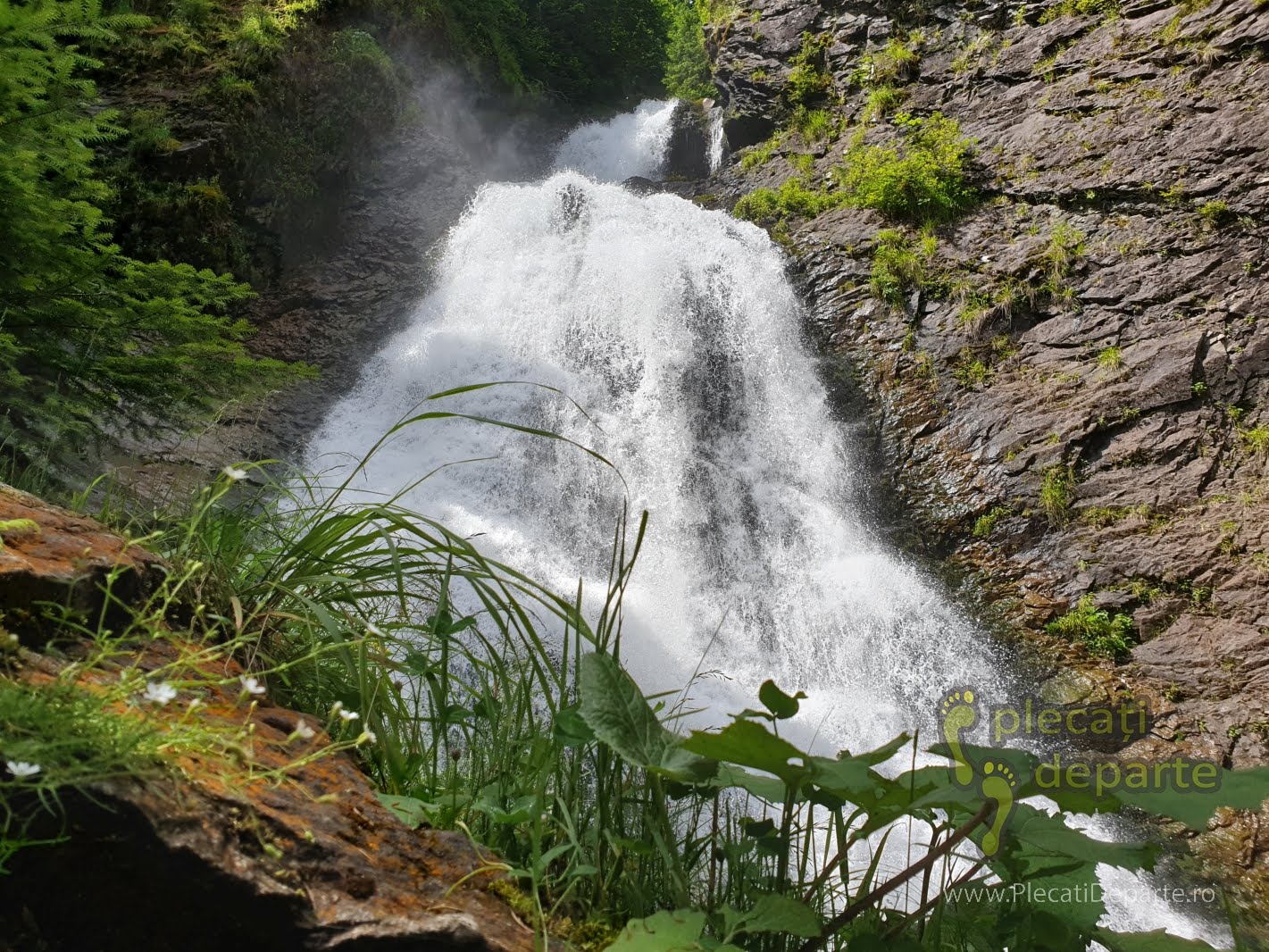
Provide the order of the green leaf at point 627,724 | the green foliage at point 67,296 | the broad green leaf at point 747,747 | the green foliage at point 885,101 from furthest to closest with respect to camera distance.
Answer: the green foliage at point 885,101, the green foliage at point 67,296, the green leaf at point 627,724, the broad green leaf at point 747,747

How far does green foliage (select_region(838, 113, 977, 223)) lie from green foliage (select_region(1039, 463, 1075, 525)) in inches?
140

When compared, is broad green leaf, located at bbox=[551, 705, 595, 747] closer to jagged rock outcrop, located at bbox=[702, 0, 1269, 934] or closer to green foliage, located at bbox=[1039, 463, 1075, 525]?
jagged rock outcrop, located at bbox=[702, 0, 1269, 934]

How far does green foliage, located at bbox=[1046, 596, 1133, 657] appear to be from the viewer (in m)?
6.05

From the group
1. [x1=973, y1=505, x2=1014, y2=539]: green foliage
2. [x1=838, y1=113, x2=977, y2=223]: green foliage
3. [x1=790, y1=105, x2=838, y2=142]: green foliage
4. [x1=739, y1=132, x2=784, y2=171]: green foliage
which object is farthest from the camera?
[x1=739, y1=132, x2=784, y2=171]: green foliage

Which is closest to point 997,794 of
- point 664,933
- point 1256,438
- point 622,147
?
point 664,933

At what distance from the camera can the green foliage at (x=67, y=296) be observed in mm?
2730

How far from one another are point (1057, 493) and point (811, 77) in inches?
310

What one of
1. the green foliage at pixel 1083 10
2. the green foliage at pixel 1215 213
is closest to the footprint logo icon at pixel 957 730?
the green foliage at pixel 1215 213

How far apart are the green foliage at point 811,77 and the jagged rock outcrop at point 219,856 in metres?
12.4

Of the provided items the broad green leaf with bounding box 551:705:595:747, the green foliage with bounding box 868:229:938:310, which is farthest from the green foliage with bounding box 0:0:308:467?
the green foliage with bounding box 868:229:938:310

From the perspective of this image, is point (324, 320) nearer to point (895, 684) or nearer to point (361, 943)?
point (895, 684)

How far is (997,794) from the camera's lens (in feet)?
2.96

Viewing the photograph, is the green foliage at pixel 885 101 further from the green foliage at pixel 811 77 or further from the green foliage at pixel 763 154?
the green foliage at pixel 763 154

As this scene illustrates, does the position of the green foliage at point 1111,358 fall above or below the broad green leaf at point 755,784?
above
